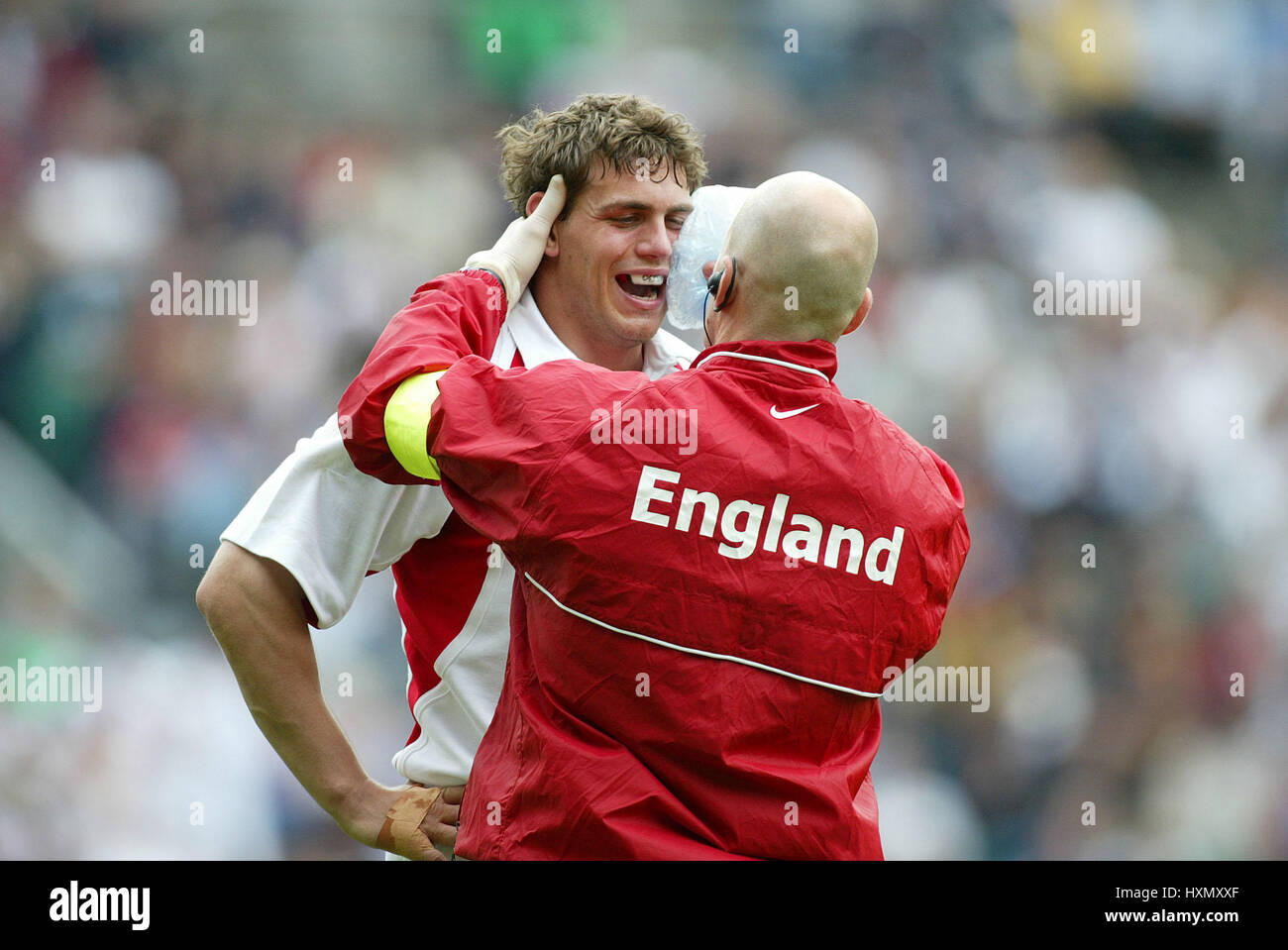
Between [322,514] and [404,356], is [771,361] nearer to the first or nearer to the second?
[404,356]

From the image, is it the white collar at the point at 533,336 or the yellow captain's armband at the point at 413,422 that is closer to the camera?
the yellow captain's armband at the point at 413,422

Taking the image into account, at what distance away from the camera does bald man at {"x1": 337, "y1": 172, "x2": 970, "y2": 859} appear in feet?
5.16

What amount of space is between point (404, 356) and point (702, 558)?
1.55ft

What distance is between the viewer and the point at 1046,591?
15.3 feet

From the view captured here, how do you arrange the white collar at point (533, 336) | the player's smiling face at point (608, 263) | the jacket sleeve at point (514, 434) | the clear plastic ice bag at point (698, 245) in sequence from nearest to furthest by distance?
the jacket sleeve at point (514, 434) → the clear plastic ice bag at point (698, 245) → the white collar at point (533, 336) → the player's smiling face at point (608, 263)

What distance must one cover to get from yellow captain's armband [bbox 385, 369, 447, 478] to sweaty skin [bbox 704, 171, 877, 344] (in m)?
0.40

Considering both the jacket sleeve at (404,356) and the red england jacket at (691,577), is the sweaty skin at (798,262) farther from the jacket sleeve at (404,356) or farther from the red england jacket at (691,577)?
the jacket sleeve at (404,356)

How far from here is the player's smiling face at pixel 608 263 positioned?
A: 7.86 feet

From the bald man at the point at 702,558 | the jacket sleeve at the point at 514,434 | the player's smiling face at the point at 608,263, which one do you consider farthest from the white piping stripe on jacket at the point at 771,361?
the player's smiling face at the point at 608,263

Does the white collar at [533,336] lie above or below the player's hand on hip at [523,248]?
below

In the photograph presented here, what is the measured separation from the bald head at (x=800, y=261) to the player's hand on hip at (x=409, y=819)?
0.96 m

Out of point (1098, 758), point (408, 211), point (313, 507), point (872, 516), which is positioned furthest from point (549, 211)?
point (1098, 758)

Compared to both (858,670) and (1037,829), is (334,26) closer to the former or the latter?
(1037,829)

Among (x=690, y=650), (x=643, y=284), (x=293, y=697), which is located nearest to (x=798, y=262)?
(x=690, y=650)
